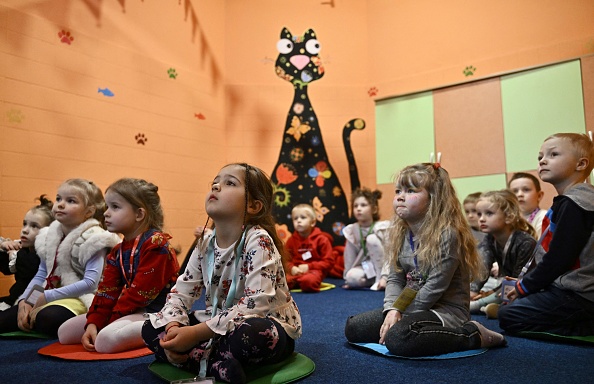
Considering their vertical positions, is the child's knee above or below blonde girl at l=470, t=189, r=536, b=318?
below

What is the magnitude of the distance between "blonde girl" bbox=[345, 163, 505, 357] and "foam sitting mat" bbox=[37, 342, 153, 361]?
856 millimetres

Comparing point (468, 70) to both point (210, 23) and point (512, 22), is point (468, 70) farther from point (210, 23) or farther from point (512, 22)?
point (210, 23)

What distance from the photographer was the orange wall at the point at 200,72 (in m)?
3.68

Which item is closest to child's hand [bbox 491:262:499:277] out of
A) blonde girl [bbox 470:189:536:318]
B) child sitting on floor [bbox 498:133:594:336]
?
blonde girl [bbox 470:189:536:318]

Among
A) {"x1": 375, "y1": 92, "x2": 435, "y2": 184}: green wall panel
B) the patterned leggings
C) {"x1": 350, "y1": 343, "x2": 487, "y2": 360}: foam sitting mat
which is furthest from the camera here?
{"x1": 375, "y1": 92, "x2": 435, "y2": 184}: green wall panel

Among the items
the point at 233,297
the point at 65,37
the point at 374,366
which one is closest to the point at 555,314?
the point at 374,366

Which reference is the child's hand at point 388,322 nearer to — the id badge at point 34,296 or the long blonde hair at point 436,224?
the long blonde hair at point 436,224

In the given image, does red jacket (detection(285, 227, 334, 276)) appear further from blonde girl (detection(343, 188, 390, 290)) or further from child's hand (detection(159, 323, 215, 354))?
child's hand (detection(159, 323, 215, 354))

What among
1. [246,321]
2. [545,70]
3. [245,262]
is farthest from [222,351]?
[545,70]

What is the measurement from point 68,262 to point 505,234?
2366 millimetres

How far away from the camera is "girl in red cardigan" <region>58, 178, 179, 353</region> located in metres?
1.96

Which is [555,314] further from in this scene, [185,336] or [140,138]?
[140,138]

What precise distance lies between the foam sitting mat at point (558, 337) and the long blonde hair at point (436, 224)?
0.39m

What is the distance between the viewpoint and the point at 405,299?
77.2 inches
